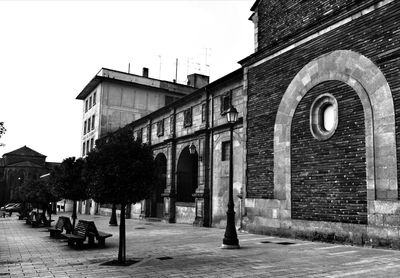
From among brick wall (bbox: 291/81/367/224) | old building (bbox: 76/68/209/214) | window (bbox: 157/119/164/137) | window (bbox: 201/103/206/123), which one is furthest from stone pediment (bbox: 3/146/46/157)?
brick wall (bbox: 291/81/367/224)

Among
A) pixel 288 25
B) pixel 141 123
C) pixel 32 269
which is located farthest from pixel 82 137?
pixel 32 269

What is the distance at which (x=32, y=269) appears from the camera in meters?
8.05

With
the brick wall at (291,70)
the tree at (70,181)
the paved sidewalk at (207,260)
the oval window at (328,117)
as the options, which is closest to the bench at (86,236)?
the paved sidewalk at (207,260)

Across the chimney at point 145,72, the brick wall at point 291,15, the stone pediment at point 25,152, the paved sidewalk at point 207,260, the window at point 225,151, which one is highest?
the chimney at point 145,72

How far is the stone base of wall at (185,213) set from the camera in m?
21.3

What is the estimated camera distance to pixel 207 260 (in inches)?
349

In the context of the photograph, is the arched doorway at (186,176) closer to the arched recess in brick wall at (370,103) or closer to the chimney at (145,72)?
the arched recess in brick wall at (370,103)

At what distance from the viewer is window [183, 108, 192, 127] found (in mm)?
22842

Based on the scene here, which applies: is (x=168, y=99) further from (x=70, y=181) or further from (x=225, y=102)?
(x=70, y=181)

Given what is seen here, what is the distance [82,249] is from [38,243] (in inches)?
116

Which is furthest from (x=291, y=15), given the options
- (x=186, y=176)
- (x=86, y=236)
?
(x=186, y=176)

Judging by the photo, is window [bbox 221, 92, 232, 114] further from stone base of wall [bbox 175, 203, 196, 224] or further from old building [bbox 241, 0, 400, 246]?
stone base of wall [bbox 175, 203, 196, 224]

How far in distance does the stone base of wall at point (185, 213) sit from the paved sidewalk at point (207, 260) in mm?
8963

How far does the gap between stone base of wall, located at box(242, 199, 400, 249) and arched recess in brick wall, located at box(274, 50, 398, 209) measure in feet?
1.33
